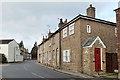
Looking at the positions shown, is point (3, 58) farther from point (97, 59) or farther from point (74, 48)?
point (97, 59)

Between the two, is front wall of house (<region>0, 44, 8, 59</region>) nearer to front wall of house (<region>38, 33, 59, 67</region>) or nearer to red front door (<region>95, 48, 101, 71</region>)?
front wall of house (<region>38, 33, 59, 67</region>)

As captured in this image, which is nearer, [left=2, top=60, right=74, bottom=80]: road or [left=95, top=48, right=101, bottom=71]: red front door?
[left=2, top=60, right=74, bottom=80]: road

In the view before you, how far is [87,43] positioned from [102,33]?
375cm

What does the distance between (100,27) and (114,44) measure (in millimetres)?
3510

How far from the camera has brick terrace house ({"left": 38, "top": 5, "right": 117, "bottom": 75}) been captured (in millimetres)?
13493

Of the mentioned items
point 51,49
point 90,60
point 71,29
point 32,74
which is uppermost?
point 71,29

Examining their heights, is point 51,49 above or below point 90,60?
above

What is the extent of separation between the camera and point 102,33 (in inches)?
659

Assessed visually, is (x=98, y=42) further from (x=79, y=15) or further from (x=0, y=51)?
(x=0, y=51)

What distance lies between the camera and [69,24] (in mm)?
17703

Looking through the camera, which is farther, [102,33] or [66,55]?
[66,55]

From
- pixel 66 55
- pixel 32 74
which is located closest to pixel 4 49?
pixel 66 55

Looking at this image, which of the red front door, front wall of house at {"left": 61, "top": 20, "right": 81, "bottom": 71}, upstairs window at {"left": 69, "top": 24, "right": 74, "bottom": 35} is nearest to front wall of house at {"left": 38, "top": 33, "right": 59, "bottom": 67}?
front wall of house at {"left": 61, "top": 20, "right": 81, "bottom": 71}

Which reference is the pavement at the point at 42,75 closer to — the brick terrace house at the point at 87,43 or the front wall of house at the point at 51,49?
the brick terrace house at the point at 87,43
